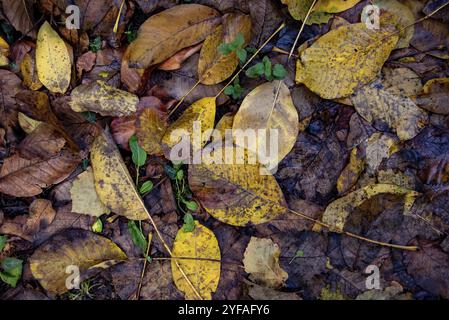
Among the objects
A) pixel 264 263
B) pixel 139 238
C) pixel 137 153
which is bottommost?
pixel 264 263

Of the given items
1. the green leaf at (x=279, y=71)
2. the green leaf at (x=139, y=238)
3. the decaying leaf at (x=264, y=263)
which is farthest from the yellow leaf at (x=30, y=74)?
the decaying leaf at (x=264, y=263)

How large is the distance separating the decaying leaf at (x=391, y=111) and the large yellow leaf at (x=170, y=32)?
0.63 metres

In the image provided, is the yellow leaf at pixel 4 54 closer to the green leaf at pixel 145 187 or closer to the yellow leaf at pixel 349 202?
the green leaf at pixel 145 187

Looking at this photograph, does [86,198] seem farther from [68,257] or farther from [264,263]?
[264,263]

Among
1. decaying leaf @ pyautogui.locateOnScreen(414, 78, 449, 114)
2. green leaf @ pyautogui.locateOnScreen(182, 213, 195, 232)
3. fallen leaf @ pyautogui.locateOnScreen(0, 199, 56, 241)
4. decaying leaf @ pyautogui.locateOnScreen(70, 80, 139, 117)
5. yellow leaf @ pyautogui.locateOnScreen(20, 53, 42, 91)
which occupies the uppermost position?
yellow leaf @ pyautogui.locateOnScreen(20, 53, 42, 91)

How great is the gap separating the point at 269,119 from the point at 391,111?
1.52 feet

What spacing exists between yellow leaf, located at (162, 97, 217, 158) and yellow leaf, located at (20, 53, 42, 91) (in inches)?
21.4

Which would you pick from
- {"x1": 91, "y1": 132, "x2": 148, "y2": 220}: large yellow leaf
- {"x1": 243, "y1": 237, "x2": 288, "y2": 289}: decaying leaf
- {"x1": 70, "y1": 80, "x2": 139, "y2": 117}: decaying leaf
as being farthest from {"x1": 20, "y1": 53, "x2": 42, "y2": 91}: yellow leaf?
{"x1": 243, "y1": 237, "x2": 288, "y2": 289}: decaying leaf

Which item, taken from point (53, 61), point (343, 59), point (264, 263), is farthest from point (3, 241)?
point (343, 59)

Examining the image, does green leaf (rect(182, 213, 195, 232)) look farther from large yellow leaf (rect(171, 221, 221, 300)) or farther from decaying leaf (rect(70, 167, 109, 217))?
decaying leaf (rect(70, 167, 109, 217))

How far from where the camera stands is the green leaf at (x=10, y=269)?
184 centimetres

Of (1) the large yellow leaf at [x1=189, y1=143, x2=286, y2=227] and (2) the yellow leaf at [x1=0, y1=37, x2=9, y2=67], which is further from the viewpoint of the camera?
(2) the yellow leaf at [x1=0, y1=37, x2=9, y2=67]

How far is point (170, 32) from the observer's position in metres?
1.82

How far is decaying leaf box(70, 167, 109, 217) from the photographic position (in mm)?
1866
